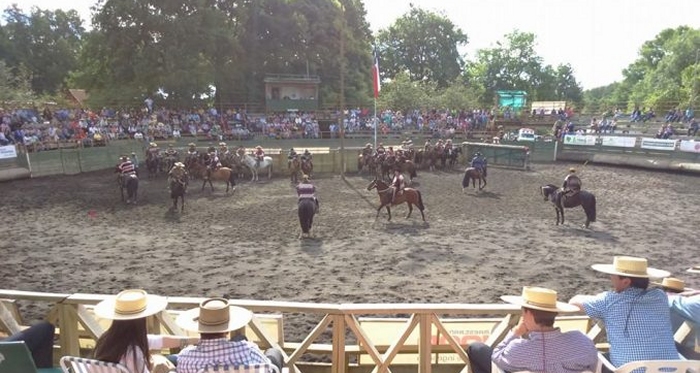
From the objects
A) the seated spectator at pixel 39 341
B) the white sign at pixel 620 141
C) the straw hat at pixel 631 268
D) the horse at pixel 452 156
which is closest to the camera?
the straw hat at pixel 631 268

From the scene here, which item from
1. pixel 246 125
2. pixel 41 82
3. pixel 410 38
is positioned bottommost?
pixel 246 125

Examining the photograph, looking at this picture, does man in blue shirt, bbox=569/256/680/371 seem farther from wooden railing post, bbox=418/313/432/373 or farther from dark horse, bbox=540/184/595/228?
dark horse, bbox=540/184/595/228

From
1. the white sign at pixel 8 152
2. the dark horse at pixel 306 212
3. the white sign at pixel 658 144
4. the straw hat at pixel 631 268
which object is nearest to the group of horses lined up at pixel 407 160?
the white sign at pixel 658 144

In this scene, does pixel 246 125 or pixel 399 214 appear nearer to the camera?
pixel 399 214

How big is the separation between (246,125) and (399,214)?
77.8 ft

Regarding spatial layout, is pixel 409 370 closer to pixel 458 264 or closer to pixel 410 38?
pixel 458 264

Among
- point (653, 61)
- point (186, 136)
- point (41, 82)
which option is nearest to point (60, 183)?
point (186, 136)

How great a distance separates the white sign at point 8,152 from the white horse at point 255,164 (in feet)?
33.7

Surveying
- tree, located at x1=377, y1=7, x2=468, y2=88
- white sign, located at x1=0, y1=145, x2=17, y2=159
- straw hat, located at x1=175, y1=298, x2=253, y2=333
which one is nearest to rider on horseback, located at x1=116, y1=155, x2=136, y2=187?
white sign, located at x1=0, y1=145, x2=17, y2=159

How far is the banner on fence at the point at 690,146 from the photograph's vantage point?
2650 cm

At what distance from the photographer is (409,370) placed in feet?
18.5

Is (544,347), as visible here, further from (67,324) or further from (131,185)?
(131,185)

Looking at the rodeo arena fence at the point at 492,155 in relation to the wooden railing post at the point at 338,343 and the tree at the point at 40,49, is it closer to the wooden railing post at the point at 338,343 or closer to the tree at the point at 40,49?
the wooden railing post at the point at 338,343

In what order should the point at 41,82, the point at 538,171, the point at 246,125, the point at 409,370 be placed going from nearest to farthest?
the point at 409,370, the point at 538,171, the point at 246,125, the point at 41,82
